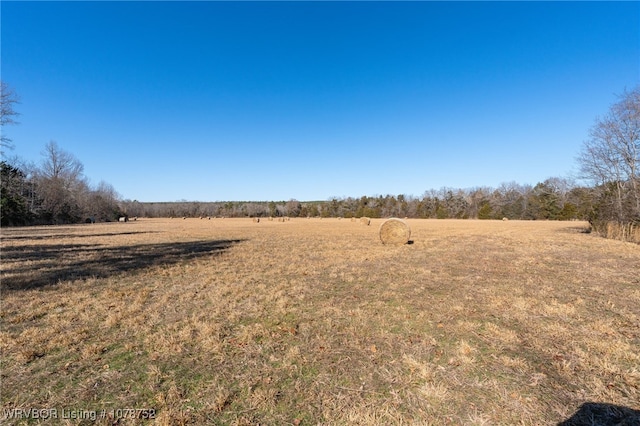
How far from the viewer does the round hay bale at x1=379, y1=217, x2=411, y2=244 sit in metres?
17.5

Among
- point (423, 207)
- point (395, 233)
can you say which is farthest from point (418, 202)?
point (395, 233)

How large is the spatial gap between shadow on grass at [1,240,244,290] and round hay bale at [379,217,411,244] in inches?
416

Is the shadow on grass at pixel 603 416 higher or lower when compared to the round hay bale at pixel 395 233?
lower

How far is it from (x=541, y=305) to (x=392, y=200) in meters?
86.0

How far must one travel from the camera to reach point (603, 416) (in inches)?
106

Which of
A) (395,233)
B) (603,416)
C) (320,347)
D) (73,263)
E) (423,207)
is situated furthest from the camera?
(423,207)

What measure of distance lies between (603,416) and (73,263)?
1478 cm

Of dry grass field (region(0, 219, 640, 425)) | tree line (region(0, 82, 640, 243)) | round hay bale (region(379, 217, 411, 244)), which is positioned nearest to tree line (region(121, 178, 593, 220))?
tree line (region(0, 82, 640, 243))

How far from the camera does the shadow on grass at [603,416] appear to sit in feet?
8.54

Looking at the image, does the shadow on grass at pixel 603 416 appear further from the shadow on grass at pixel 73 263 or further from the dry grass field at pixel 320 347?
the shadow on grass at pixel 73 263

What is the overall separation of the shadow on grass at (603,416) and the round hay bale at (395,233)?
48.3 ft

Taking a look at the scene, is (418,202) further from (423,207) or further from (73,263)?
(73,263)

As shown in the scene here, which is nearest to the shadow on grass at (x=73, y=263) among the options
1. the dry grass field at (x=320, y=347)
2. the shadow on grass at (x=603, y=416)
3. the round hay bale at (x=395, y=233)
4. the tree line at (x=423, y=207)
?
the dry grass field at (x=320, y=347)

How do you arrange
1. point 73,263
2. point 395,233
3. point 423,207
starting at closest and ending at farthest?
point 73,263, point 395,233, point 423,207
